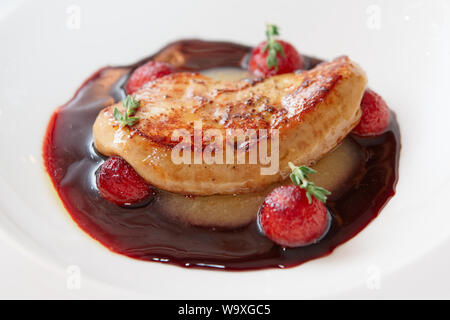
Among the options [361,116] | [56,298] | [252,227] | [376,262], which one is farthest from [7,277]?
[361,116]

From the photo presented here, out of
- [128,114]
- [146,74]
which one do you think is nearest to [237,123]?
[128,114]

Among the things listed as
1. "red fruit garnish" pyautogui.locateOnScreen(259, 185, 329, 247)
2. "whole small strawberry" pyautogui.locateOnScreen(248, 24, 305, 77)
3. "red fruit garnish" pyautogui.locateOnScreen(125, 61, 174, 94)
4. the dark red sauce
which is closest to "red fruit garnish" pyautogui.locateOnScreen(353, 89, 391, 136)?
the dark red sauce

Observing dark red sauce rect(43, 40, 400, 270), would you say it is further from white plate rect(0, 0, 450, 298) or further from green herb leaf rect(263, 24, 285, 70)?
green herb leaf rect(263, 24, 285, 70)

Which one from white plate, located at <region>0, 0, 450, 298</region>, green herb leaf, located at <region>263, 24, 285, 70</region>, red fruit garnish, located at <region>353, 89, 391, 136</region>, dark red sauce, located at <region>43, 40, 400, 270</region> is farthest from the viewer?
green herb leaf, located at <region>263, 24, 285, 70</region>

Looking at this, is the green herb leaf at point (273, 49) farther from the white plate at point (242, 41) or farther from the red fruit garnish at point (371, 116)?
the red fruit garnish at point (371, 116)

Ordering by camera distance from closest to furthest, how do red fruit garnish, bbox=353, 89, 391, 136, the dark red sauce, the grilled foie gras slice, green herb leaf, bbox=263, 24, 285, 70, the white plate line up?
the white plate → the dark red sauce → the grilled foie gras slice → red fruit garnish, bbox=353, 89, 391, 136 → green herb leaf, bbox=263, 24, 285, 70

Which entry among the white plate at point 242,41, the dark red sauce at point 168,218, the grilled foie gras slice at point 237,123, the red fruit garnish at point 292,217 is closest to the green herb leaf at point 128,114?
the grilled foie gras slice at point 237,123

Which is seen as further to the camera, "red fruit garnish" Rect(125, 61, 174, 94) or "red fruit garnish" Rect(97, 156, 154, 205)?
"red fruit garnish" Rect(125, 61, 174, 94)

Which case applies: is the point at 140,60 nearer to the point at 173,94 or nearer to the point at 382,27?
the point at 173,94
